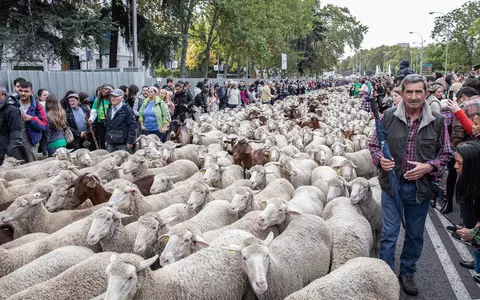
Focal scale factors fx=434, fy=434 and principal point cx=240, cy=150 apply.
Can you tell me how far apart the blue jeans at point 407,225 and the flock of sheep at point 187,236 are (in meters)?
0.22

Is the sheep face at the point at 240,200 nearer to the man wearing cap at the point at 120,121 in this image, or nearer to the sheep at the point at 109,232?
the sheep at the point at 109,232

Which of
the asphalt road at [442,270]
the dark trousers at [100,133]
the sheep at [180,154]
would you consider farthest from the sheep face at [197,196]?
the dark trousers at [100,133]

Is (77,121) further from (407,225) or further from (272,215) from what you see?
(407,225)

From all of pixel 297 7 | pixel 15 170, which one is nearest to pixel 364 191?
pixel 15 170

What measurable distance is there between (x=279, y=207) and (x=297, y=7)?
43.5 metres

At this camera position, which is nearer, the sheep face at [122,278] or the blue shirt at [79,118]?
the sheep face at [122,278]

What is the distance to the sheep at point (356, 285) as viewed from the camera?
317 cm

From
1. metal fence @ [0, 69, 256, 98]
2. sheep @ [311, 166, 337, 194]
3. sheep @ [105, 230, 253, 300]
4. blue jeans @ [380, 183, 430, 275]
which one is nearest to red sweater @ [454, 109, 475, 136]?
blue jeans @ [380, 183, 430, 275]

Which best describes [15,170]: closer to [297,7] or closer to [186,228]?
[186,228]

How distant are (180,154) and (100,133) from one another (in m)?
1.82

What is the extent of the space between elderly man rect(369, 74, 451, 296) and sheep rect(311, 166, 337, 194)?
86.9 inches

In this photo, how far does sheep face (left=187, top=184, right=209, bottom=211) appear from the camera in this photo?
17.4 ft

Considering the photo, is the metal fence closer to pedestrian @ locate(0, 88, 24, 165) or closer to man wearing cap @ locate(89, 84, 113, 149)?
man wearing cap @ locate(89, 84, 113, 149)

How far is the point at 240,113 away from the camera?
16141mm
